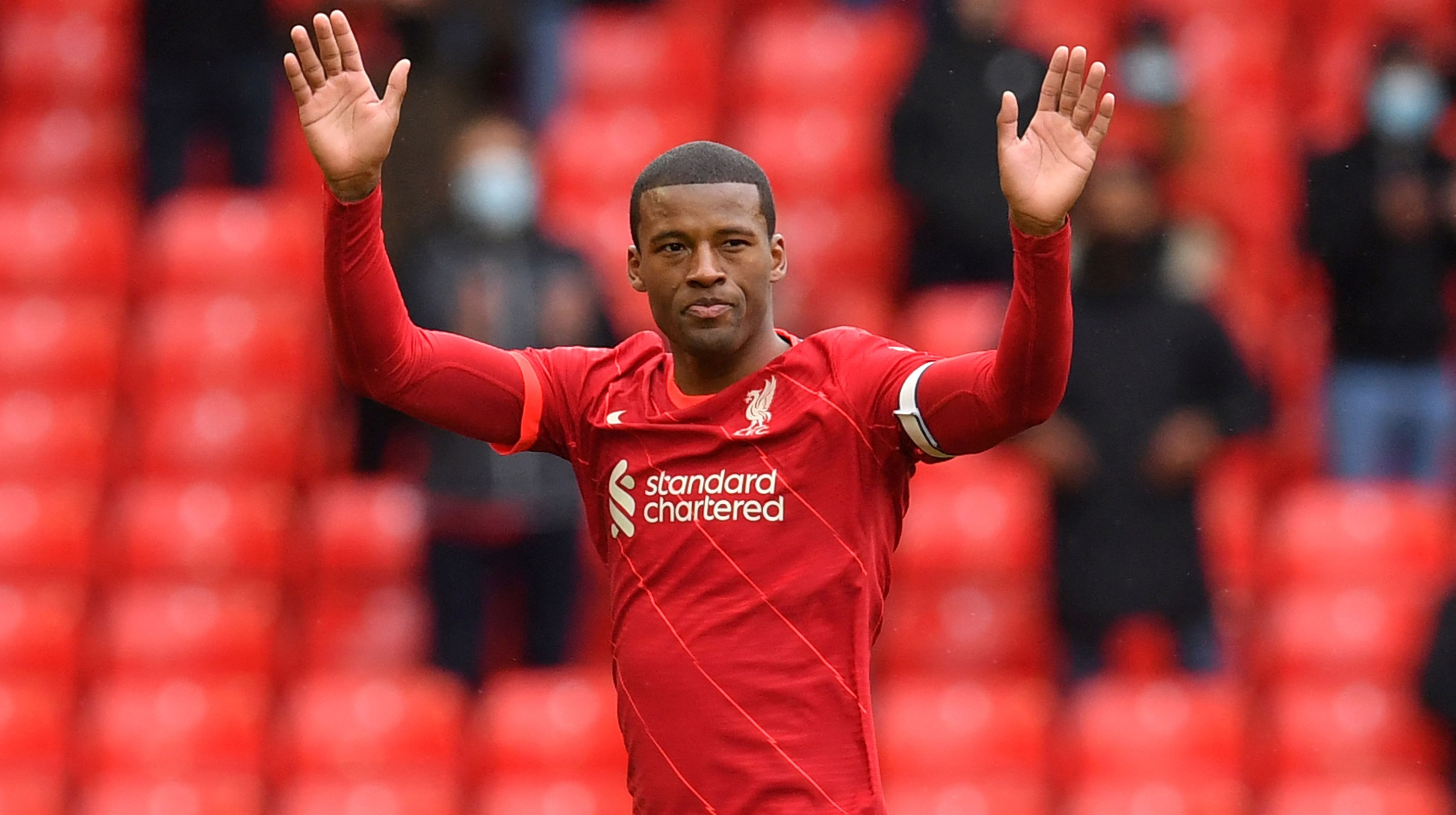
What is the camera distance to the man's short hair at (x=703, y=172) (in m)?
3.54

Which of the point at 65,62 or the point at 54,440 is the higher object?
the point at 65,62

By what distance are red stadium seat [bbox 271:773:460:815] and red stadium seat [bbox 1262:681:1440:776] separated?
112 inches

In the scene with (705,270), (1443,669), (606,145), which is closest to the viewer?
(705,270)

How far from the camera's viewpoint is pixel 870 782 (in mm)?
3441

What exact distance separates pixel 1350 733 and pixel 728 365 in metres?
4.29

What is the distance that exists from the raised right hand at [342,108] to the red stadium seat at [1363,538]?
16.3 ft

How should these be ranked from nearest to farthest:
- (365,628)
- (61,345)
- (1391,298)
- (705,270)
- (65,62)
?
(705,270)
(365,628)
(1391,298)
(61,345)
(65,62)

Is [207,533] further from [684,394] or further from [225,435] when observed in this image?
[684,394]

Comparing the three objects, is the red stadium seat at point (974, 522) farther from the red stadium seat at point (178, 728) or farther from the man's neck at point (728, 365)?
the man's neck at point (728, 365)

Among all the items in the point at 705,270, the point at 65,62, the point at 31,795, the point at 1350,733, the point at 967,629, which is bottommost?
the point at 31,795

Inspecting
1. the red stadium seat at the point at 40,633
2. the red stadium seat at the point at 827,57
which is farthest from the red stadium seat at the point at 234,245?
the red stadium seat at the point at 827,57

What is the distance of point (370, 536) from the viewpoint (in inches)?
307

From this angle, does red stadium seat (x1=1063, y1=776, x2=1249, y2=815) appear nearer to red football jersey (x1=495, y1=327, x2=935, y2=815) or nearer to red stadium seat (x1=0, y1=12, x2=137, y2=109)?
red football jersey (x1=495, y1=327, x2=935, y2=815)

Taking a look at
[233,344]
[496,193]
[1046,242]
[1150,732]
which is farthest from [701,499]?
[233,344]
